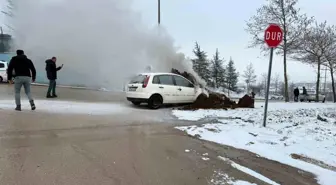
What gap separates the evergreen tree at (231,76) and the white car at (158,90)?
4664 cm

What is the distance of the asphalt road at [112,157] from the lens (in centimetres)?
457

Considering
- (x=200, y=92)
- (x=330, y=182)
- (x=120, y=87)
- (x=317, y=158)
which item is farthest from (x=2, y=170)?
(x=120, y=87)

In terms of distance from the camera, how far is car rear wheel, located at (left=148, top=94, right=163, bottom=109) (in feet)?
41.9

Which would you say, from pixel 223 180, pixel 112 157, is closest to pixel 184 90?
pixel 112 157

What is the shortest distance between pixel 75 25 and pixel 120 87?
6221mm

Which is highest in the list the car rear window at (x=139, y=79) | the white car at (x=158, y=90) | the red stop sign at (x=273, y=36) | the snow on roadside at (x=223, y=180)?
the red stop sign at (x=273, y=36)

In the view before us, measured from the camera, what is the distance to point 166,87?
1322 cm

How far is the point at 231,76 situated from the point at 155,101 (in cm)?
5174

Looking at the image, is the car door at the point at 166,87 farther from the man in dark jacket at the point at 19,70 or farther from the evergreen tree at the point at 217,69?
the evergreen tree at the point at 217,69

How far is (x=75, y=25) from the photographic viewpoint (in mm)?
26812

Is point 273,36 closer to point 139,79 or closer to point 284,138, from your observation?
point 284,138

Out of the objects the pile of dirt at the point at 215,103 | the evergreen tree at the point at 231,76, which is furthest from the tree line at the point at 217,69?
the pile of dirt at the point at 215,103

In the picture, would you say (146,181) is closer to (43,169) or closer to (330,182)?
(43,169)

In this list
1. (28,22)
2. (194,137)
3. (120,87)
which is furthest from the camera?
(28,22)
